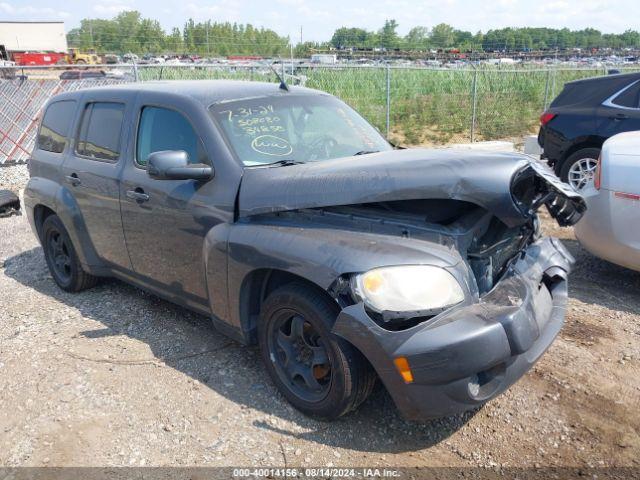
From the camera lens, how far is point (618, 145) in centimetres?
479

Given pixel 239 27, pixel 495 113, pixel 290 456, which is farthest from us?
pixel 239 27

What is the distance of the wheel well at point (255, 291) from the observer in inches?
130

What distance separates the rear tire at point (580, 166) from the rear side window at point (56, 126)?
6315 mm

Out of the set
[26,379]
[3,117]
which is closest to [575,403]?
[26,379]

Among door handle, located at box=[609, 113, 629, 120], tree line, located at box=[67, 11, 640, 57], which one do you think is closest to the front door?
door handle, located at box=[609, 113, 629, 120]

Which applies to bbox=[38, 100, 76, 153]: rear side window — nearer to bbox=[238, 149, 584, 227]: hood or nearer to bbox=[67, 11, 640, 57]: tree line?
bbox=[238, 149, 584, 227]: hood

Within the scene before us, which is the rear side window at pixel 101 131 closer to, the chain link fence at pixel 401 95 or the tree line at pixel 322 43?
the chain link fence at pixel 401 95

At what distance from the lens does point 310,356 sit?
320 centimetres

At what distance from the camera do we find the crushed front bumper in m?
2.57

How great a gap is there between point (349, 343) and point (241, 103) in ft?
6.22

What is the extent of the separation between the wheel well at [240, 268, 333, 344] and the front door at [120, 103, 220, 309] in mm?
438

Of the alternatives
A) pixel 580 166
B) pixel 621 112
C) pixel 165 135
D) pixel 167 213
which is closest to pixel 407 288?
pixel 167 213

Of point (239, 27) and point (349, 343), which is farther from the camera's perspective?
point (239, 27)

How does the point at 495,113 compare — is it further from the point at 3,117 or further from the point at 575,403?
the point at 575,403
